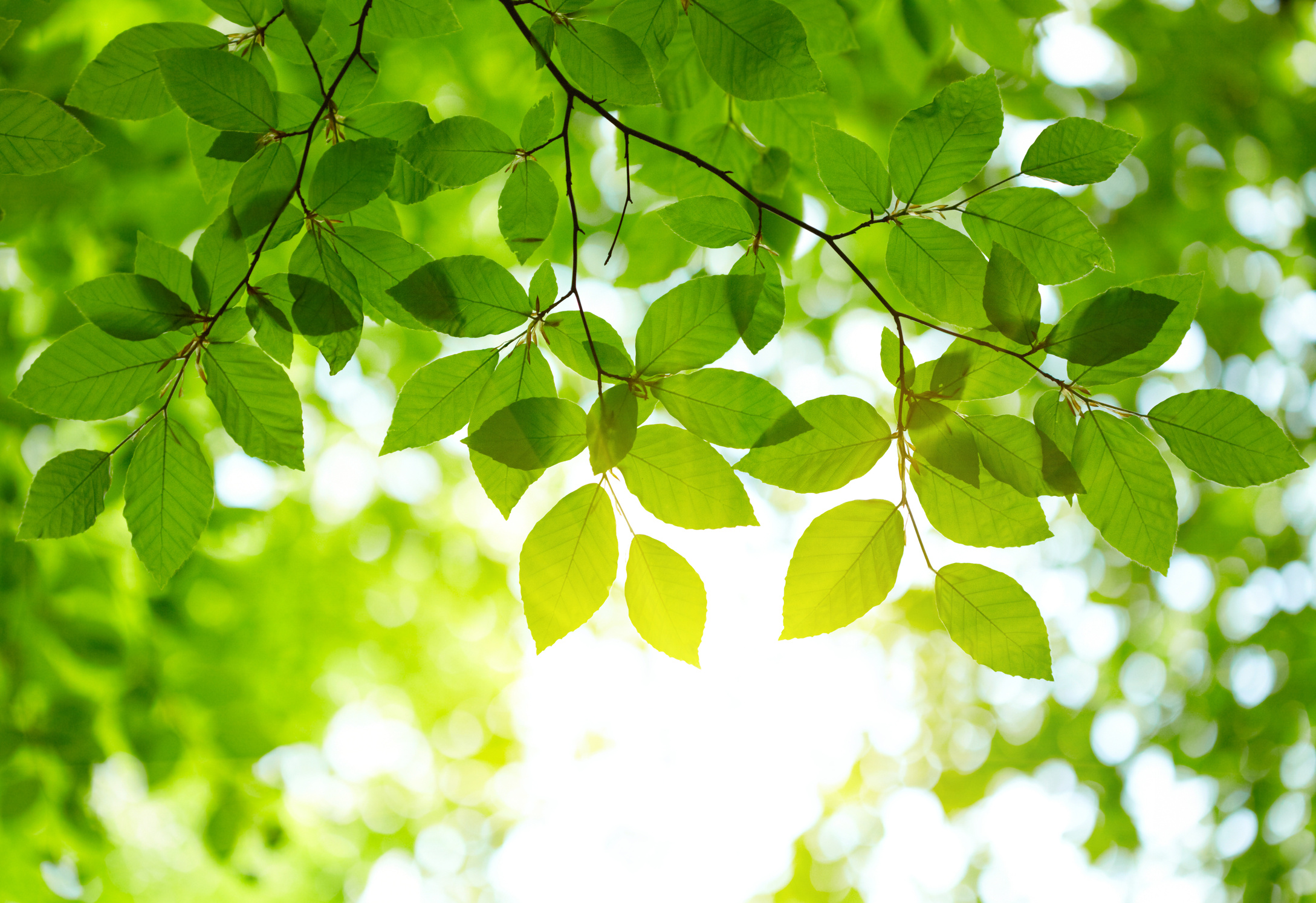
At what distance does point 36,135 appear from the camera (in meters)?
0.73

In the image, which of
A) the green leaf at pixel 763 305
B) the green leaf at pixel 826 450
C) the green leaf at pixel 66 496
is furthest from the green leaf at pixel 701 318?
the green leaf at pixel 66 496

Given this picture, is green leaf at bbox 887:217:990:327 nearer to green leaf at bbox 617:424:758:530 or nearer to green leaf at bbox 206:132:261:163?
green leaf at bbox 617:424:758:530

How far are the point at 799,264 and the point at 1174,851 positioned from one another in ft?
11.5

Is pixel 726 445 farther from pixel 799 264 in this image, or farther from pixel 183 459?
pixel 799 264

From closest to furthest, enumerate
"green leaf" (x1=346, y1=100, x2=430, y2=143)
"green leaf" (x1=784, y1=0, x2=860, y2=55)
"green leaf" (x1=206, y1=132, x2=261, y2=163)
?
"green leaf" (x1=206, y1=132, x2=261, y2=163)
"green leaf" (x1=346, y1=100, x2=430, y2=143)
"green leaf" (x1=784, y1=0, x2=860, y2=55)

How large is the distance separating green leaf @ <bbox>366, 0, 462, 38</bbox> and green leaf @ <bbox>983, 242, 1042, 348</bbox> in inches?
27.3

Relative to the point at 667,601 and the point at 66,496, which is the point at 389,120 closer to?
the point at 66,496

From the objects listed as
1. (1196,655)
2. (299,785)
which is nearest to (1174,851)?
(1196,655)

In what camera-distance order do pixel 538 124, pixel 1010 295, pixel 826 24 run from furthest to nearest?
pixel 826 24, pixel 538 124, pixel 1010 295

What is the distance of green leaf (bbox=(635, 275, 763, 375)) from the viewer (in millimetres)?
754

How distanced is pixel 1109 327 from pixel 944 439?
0.20m

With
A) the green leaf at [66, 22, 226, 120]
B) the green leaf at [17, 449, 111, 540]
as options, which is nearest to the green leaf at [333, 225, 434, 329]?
the green leaf at [66, 22, 226, 120]

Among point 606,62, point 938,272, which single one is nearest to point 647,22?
point 606,62

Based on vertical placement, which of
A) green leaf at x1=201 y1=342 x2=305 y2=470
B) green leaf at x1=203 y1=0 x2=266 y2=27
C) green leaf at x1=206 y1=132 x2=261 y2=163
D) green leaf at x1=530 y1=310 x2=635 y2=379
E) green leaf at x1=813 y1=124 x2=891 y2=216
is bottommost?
green leaf at x1=201 y1=342 x2=305 y2=470
